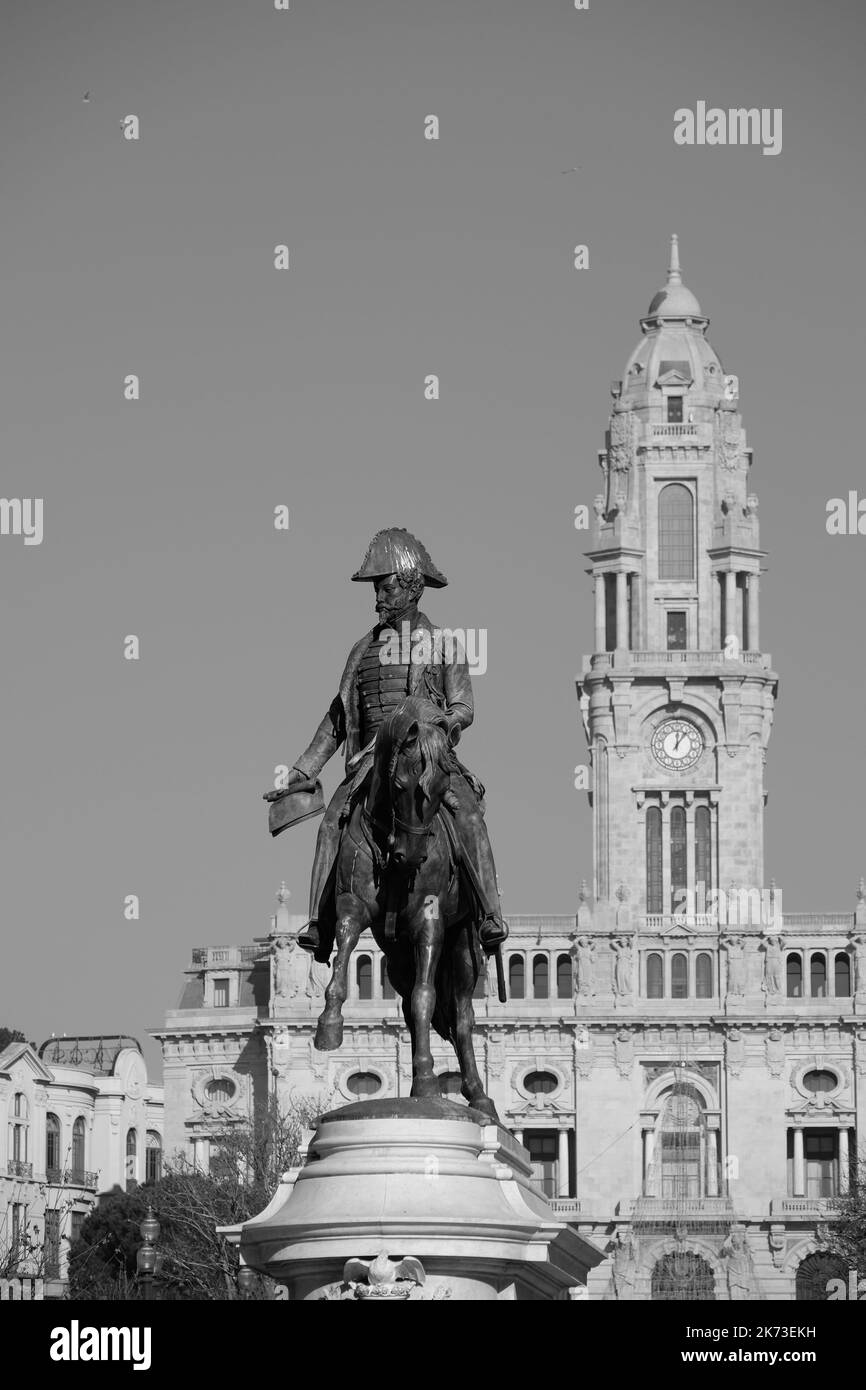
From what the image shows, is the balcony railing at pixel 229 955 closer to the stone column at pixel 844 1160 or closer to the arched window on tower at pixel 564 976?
the arched window on tower at pixel 564 976

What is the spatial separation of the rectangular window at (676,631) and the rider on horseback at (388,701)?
10720 centimetres

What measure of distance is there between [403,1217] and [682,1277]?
9814cm

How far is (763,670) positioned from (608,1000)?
14.9 metres

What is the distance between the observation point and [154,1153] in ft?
454

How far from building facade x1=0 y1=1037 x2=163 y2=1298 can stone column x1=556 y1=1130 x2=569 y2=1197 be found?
1724 centimetres

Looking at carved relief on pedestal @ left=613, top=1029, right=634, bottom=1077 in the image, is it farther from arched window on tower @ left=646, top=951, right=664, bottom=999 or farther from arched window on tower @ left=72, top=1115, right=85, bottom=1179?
arched window on tower @ left=72, top=1115, right=85, bottom=1179

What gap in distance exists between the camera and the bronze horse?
2367cm

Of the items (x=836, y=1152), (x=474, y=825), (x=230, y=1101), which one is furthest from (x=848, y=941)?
(x=474, y=825)

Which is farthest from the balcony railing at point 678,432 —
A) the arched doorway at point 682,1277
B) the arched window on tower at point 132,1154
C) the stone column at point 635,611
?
the arched window on tower at point 132,1154

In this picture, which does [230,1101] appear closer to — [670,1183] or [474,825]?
[670,1183]

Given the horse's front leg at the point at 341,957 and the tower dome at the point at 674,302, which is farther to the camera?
the tower dome at the point at 674,302

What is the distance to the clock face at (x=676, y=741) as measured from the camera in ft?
428

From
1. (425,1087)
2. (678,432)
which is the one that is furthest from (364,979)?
(425,1087)
